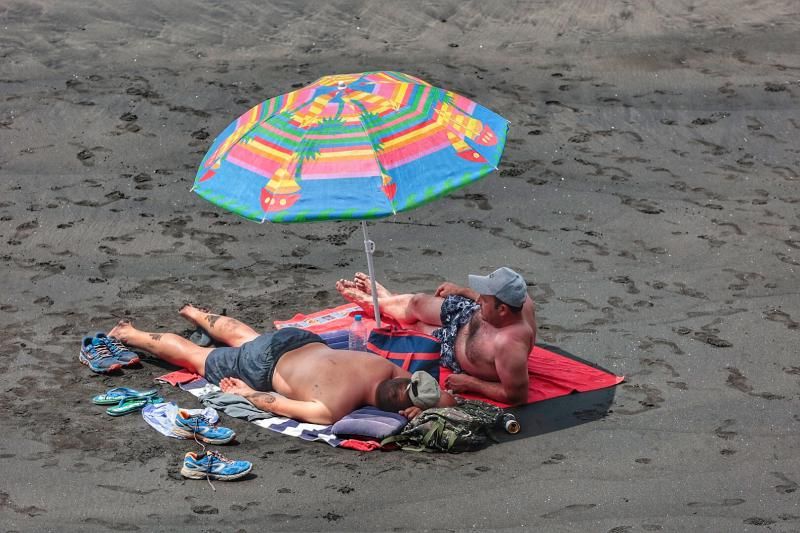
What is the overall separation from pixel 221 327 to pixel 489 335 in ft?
6.12

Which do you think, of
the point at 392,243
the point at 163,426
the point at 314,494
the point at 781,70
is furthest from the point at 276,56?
the point at 314,494

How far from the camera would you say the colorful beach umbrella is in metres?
6.35

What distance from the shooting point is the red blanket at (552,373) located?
7065mm

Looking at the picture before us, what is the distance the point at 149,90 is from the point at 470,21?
13.0ft

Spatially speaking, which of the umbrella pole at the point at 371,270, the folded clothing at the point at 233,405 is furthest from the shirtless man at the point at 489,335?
the folded clothing at the point at 233,405

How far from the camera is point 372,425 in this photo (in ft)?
21.0

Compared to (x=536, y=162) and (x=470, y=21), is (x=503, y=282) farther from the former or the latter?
(x=470, y=21)

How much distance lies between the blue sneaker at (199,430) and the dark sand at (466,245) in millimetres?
97

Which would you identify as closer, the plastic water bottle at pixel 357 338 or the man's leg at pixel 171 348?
the man's leg at pixel 171 348

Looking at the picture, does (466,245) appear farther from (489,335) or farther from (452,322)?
(489,335)

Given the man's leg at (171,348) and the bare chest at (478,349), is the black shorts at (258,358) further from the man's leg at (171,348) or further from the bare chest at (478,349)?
the bare chest at (478,349)

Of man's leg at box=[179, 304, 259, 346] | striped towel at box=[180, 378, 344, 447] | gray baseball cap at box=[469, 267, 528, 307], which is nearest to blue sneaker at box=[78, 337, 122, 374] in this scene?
man's leg at box=[179, 304, 259, 346]

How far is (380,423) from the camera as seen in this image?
639 centimetres

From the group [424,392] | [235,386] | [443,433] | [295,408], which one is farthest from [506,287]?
[235,386]
